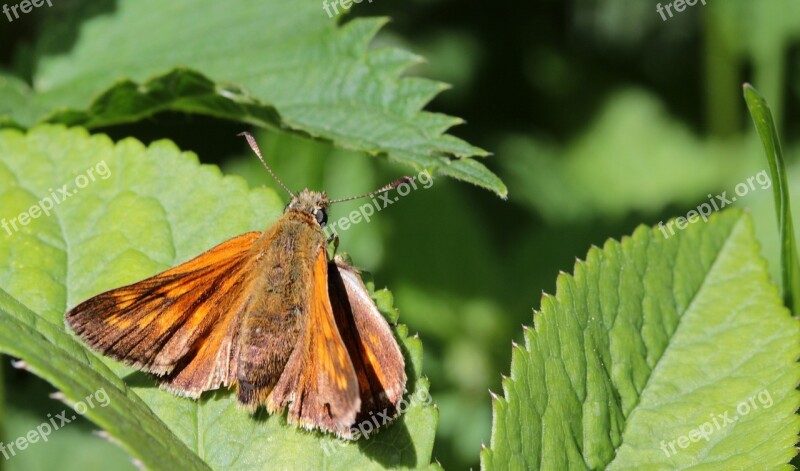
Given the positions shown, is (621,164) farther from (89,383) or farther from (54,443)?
(89,383)

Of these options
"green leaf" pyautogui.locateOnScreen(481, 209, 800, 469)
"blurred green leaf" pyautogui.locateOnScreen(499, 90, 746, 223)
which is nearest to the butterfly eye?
"green leaf" pyautogui.locateOnScreen(481, 209, 800, 469)

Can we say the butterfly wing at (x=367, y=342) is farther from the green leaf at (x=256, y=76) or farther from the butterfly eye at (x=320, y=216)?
the green leaf at (x=256, y=76)

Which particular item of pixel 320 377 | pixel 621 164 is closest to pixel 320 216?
pixel 320 377

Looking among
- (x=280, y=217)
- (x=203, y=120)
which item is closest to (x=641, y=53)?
(x=203, y=120)

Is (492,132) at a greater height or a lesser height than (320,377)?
lesser

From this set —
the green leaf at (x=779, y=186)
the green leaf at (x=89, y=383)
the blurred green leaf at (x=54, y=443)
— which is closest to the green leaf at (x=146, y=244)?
the green leaf at (x=89, y=383)

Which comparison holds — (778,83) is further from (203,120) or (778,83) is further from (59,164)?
(59,164)
